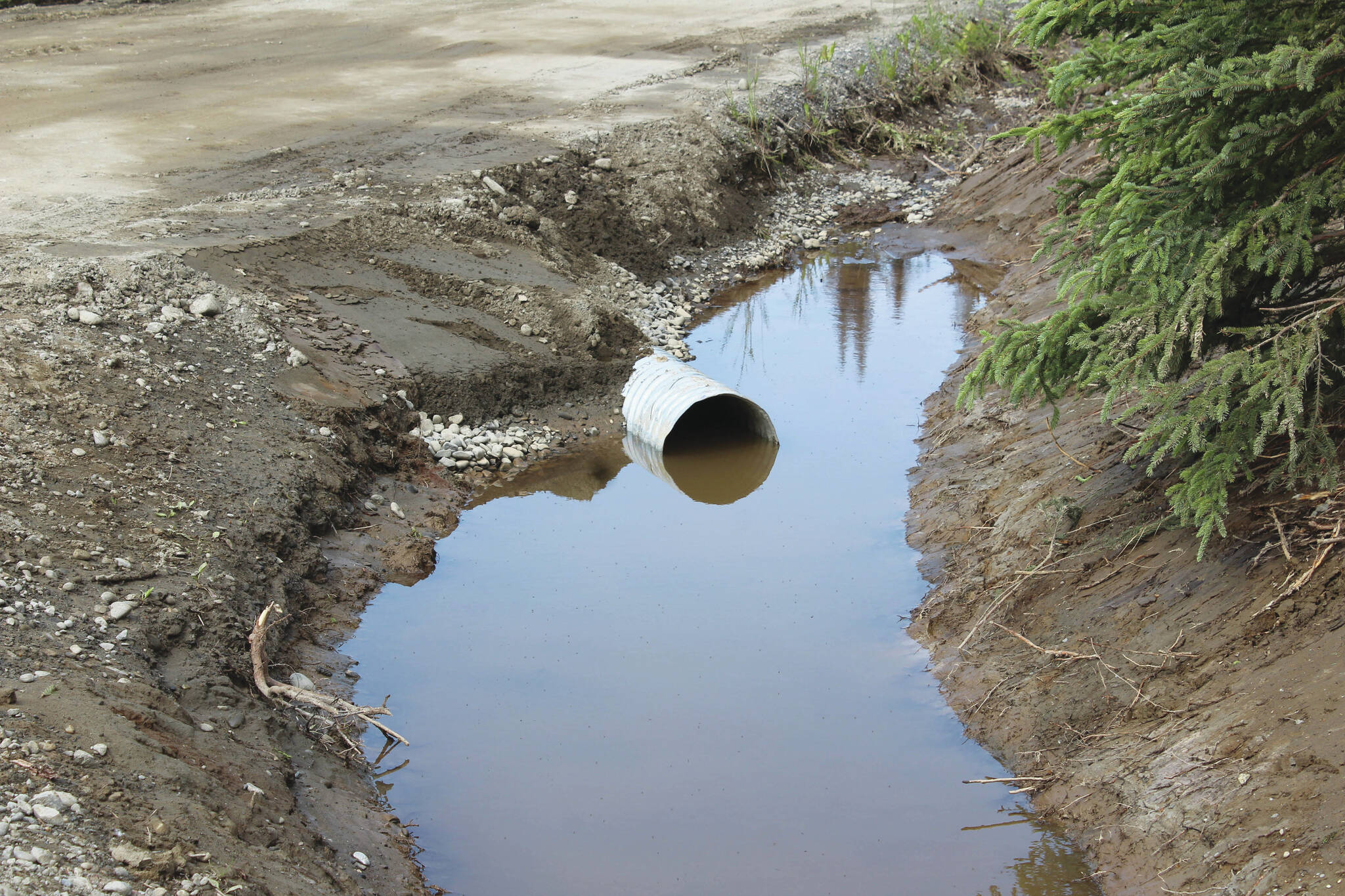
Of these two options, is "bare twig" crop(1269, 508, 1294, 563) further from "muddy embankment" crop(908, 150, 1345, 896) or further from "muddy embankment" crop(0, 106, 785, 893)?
"muddy embankment" crop(0, 106, 785, 893)

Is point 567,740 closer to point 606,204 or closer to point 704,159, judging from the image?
point 606,204

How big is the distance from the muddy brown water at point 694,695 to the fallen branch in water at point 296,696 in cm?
31

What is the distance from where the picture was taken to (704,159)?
14336 millimetres

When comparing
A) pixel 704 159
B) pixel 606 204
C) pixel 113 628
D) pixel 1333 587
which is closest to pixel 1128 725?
pixel 1333 587

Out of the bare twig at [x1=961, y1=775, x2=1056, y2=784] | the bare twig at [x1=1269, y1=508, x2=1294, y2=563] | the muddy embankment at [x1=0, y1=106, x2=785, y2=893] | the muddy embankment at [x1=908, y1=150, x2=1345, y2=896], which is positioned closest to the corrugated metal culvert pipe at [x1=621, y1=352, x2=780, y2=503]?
the muddy embankment at [x1=0, y1=106, x2=785, y2=893]

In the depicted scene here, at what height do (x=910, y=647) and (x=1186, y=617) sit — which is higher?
(x=1186, y=617)

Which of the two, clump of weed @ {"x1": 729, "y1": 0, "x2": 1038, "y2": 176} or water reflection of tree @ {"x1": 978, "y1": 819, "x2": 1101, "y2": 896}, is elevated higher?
clump of weed @ {"x1": 729, "y1": 0, "x2": 1038, "y2": 176}

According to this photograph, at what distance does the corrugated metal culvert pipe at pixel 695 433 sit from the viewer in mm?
9242

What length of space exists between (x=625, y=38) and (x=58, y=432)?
14.3 m

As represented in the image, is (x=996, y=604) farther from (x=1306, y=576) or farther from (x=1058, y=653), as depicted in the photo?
(x=1306, y=576)

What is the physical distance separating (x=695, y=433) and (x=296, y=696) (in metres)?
5.25

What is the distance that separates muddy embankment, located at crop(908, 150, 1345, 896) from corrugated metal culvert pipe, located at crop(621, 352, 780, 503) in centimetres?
209

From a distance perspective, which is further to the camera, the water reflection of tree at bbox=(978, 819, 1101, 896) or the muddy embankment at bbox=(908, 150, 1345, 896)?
the water reflection of tree at bbox=(978, 819, 1101, 896)

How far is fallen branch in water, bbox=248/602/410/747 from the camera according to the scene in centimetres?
570
